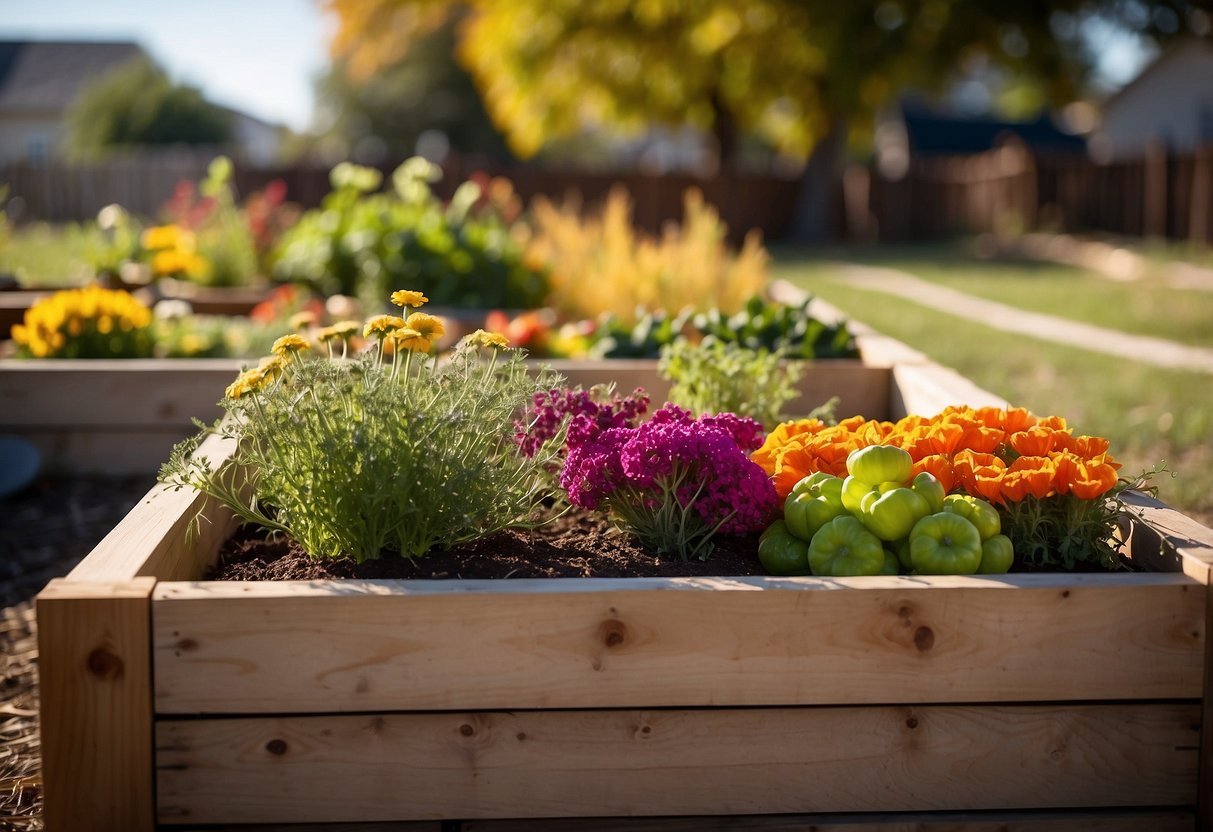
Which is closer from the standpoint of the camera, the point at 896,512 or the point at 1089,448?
the point at 896,512

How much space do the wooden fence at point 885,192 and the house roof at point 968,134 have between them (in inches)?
622

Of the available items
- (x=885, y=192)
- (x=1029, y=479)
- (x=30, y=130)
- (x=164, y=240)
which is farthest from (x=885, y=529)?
(x=30, y=130)

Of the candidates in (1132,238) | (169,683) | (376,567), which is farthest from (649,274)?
(1132,238)

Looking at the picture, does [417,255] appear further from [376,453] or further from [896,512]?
[896,512]

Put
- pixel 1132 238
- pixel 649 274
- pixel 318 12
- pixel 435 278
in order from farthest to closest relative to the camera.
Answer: pixel 318 12
pixel 1132 238
pixel 435 278
pixel 649 274

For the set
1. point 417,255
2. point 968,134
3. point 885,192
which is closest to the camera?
point 417,255

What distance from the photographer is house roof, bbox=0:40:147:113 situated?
3800 cm

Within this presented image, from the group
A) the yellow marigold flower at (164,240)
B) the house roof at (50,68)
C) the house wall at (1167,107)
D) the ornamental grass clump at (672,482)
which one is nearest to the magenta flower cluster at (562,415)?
the ornamental grass clump at (672,482)

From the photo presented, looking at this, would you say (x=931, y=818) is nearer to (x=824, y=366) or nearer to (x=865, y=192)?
(x=824, y=366)

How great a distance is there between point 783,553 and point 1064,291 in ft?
35.8

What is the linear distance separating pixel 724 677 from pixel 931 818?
0.42 metres

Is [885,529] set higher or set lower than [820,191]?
lower

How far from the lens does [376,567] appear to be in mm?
2129

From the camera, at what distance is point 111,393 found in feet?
13.0
